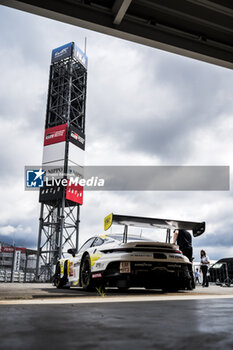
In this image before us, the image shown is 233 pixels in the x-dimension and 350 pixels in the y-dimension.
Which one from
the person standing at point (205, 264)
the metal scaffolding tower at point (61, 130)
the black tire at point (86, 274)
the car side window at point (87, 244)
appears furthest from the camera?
the metal scaffolding tower at point (61, 130)

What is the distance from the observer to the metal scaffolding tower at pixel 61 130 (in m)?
38.4

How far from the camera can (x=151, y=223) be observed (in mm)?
7535

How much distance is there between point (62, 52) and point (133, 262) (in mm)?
42364

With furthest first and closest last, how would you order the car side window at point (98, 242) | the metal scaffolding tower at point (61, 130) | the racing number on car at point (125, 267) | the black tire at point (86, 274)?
the metal scaffolding tower at point (61, 130), the car side window at point (98, 242), the black tire at point (86, 274), the racing number on car at point (125, 267)

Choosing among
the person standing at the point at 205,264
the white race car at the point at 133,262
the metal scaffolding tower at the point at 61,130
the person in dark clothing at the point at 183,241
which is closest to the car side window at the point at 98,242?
the white race car at the point at 133,262

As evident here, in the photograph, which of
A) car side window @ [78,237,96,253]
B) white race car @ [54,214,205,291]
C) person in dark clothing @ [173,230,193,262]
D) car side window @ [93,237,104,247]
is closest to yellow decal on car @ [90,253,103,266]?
white race car @ [54,214,205,291]

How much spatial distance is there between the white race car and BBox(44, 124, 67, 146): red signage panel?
108ft

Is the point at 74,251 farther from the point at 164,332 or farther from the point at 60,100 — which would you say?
the point at 60,100

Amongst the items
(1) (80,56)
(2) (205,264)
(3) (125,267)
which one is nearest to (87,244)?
(3) (125,267)

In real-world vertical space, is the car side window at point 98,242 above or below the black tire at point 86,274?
above

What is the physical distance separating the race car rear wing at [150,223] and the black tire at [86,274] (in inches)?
32.1

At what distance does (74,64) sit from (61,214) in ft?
61.3

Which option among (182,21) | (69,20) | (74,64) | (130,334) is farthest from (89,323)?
(74,64)

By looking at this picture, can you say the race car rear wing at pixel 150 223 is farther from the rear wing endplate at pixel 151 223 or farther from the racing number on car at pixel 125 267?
the racing number on car at pixel 125 267
